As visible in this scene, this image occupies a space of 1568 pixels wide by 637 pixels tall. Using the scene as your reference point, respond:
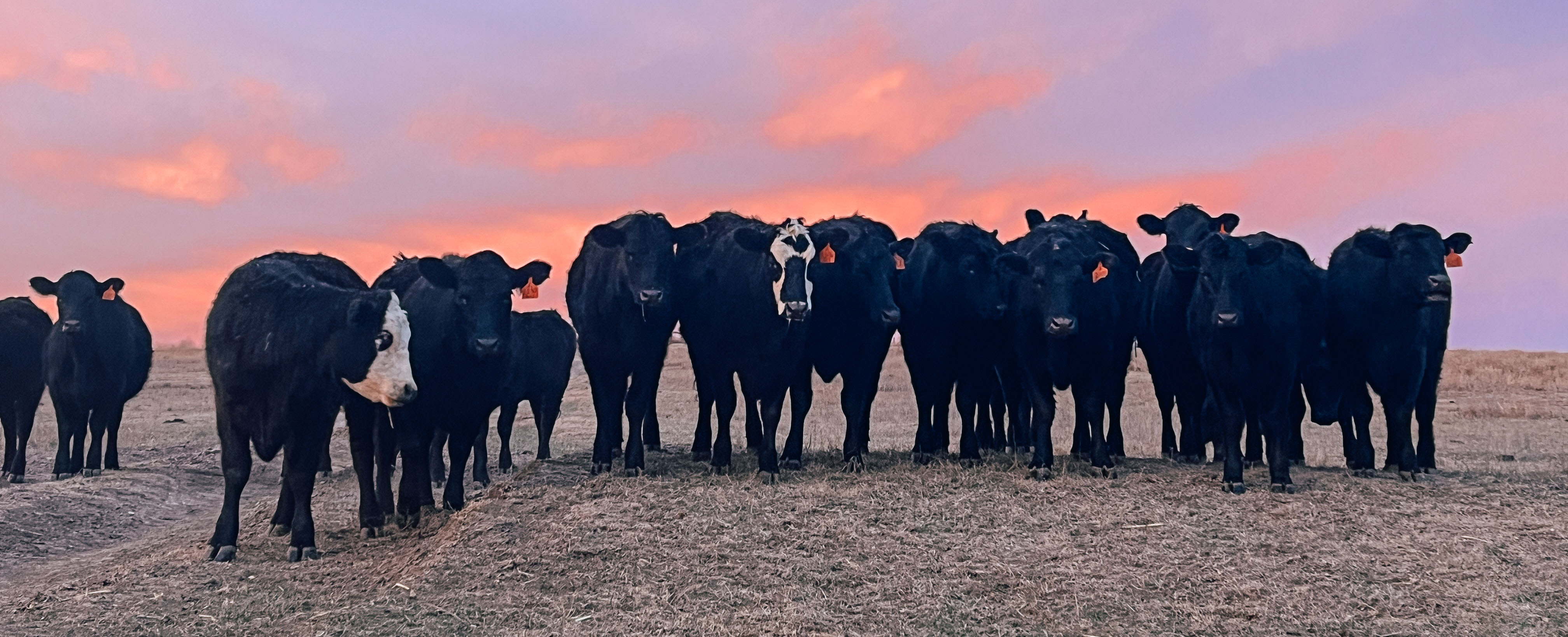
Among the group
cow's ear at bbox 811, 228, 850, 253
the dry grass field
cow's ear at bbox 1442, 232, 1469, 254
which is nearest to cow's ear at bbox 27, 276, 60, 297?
the dry grass field

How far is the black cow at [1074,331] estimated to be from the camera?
10812mm

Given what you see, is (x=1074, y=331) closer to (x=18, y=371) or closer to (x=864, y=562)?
(x=864, y=562)

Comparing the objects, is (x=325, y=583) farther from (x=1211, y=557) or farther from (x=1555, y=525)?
(x=1555, y=525)

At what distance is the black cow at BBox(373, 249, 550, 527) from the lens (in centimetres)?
1007

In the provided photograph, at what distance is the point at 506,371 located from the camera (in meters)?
11.4

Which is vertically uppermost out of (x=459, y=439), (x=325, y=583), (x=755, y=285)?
(x=755, y=285)

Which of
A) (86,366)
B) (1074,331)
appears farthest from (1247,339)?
(86,366)

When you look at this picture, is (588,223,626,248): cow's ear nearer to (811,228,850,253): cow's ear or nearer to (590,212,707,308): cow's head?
(590,212,707,308): cow's head

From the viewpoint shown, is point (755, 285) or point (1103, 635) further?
point (755, 285)

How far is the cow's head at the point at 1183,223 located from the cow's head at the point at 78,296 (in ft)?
43.3

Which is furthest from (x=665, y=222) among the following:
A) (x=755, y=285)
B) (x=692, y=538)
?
(x=692, y=538)

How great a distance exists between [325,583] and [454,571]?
102 centimetres

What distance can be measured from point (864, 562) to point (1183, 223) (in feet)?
27.4

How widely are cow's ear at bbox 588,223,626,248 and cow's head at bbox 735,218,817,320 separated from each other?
108cm
